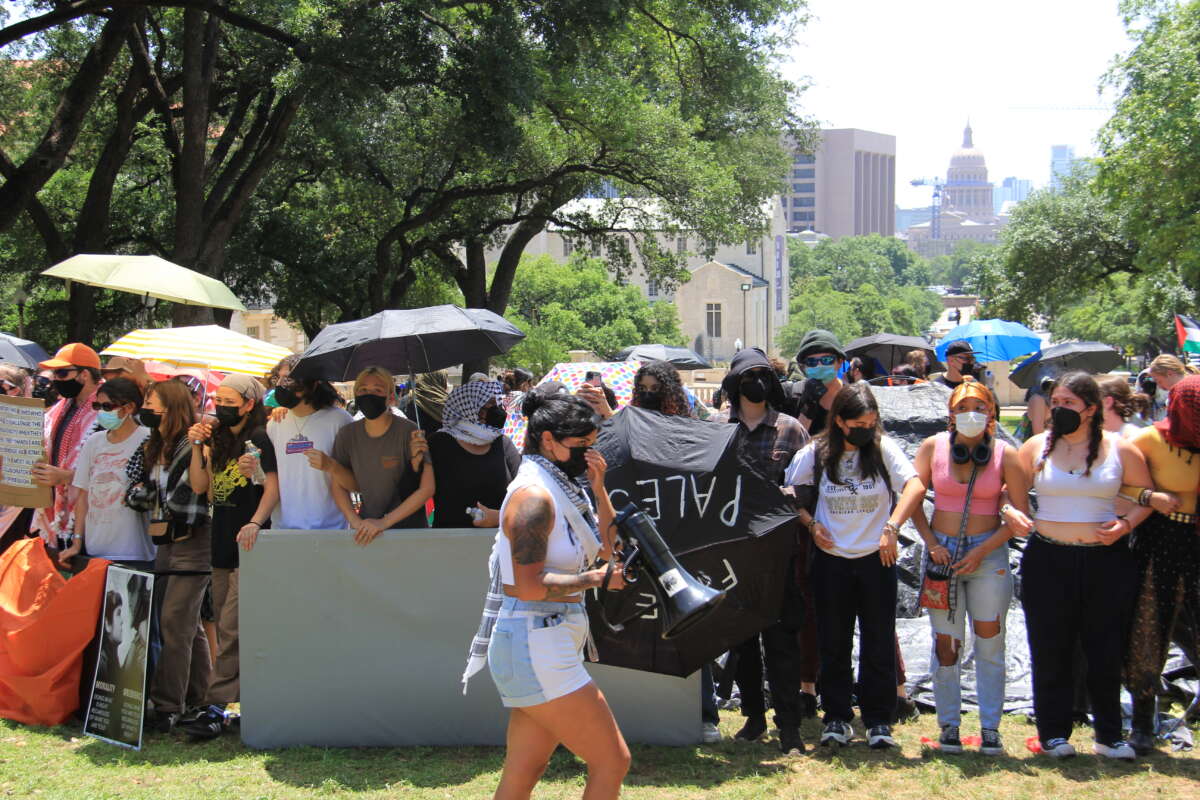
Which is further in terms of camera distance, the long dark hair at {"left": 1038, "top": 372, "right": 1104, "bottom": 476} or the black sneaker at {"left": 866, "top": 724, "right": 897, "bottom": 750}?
the black sneaker at {"left": 866, "top": 724, "right": 897, "bottom": 750}

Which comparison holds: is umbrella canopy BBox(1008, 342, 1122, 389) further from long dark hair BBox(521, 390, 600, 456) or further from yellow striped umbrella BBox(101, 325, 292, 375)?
long dark hair BBox(521, 390, 600, 456)

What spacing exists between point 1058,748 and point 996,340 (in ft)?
25.7

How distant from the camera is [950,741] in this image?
5.57 m

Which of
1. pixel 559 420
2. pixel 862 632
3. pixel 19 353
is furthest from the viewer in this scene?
pixel 19 353

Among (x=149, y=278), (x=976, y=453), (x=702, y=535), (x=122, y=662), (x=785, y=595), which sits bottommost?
(x=122, y=662)

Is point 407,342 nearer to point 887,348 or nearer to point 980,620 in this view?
point 980,620

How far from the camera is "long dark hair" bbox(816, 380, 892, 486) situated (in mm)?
5551

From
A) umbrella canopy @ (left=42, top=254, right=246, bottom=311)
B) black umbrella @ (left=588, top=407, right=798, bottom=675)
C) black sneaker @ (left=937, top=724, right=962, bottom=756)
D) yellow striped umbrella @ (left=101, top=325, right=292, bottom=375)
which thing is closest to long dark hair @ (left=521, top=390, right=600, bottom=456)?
black umbrella @ (left=588, top=407, right=798, bottom=675)

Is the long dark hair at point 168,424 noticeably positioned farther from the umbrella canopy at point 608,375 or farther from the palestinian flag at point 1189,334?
the palestinian flag at point 1189,334

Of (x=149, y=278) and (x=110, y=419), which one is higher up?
(x=149, y=278)

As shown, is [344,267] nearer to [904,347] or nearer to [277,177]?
[277,177]

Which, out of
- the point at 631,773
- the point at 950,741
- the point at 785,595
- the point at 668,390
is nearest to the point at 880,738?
the point at 950,741

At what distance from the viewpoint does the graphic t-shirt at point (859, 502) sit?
5594 millimetres

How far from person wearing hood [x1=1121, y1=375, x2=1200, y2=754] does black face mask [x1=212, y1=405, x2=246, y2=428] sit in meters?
4.49
